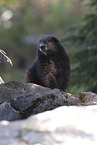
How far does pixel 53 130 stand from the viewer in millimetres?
2738

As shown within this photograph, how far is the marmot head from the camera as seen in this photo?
4977 mm

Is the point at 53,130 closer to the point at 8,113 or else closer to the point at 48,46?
the point at 8,113

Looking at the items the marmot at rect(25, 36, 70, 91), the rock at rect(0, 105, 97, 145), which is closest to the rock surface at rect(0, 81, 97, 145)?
the rock at rect(0, 105, 97, 145)

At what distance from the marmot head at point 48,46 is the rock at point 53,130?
2072mm

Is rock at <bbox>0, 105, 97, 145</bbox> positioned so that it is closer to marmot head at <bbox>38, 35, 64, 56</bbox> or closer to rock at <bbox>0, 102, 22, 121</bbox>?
rock at <bbox>0, 102, 22, 121</bbox>

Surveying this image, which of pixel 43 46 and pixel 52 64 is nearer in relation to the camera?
pixel 43 46

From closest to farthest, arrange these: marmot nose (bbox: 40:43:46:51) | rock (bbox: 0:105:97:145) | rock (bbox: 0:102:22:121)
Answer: rock (bbox: 0:105:97:145) < rock (bbox: 0:102:22:121) < marmot nose (bbox: 40:43:46:51)

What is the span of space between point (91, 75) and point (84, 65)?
1.04 ft

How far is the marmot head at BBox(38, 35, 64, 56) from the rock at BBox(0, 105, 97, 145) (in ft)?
6.80

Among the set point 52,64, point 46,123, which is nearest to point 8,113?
point 46,123

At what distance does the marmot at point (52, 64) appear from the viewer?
503 cm

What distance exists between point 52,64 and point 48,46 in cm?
33

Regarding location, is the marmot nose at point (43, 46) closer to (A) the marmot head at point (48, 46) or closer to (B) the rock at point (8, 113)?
(A) the marmot head at point (48, 46)

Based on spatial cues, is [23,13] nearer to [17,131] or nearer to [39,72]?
[39,72]
